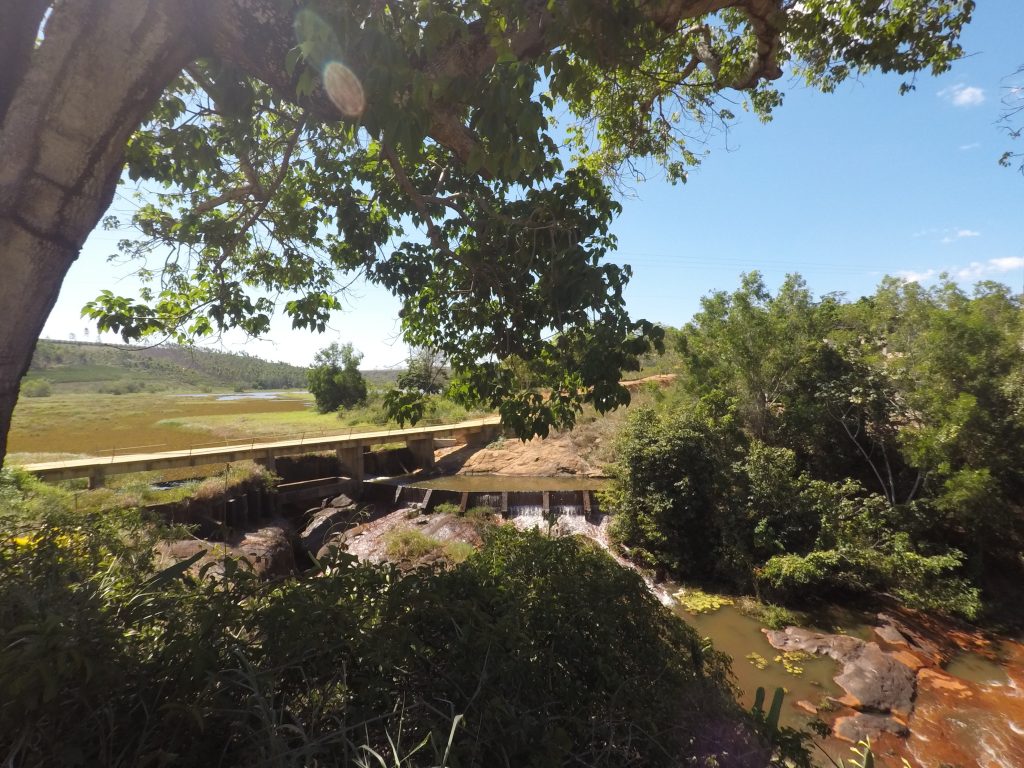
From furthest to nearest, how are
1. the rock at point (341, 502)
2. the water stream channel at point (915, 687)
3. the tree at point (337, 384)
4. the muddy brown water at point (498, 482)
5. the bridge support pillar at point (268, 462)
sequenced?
the tree at point (337, 384) < the muddy brown water at point (498, 482) < the bridge support pillar at point (268, 462) < the rock at point (341, 502) < the water stream channel at point (915, 687)

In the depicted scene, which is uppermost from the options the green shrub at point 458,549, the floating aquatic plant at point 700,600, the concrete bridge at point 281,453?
the concrete bridge at point 281,453

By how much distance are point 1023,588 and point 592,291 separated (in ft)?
44.8

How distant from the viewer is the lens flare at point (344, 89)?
7.79 feet

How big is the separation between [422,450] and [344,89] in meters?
21.7

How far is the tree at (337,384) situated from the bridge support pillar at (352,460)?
1711 centimetres

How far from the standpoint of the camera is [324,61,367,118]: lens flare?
2.38m

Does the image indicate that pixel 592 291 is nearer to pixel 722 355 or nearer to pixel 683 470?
pixel 683 470

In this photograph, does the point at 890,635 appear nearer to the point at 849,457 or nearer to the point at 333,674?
the point at 849,457

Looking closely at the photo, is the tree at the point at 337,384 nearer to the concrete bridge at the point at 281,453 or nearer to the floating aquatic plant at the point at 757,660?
the concrete bridge at the point at 281,453

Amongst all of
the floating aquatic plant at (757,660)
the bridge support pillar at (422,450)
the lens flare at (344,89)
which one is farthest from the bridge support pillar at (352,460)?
the lens flare at (344,89)

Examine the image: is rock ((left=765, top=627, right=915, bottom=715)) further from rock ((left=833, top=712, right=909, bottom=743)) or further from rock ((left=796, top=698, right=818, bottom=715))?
rock ((left=796, top=698, right=818, bottom=715))

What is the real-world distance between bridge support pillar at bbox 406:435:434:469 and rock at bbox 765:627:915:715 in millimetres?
16626

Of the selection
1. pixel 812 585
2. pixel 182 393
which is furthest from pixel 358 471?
pixel 182 393

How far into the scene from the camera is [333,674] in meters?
1.99
